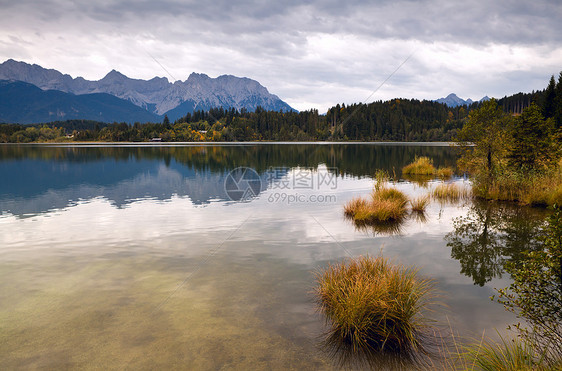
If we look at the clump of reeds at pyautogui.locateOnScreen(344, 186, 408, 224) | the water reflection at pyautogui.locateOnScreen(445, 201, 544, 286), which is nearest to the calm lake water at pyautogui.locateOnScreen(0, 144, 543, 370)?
the water reflection at pyautogui.locateOnScreen(445, 201, 544, 286)

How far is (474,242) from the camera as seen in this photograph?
1573 centimetres

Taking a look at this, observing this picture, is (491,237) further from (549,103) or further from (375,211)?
(549,103)

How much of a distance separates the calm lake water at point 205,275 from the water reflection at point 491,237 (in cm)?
10

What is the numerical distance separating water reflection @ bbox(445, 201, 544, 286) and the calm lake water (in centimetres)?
10

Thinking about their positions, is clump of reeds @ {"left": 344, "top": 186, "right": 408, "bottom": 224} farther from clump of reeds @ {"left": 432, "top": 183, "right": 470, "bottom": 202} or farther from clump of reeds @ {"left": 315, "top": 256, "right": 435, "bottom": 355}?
clump of reeds @ {"left": 315, "top": 256, "right": 435, "bottom": 355}

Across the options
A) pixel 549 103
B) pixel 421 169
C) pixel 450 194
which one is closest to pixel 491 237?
pixel 450 194

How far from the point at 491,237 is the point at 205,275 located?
1465 centimetres

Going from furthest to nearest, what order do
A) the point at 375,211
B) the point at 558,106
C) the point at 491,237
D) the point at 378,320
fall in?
1. the point at 558,106
2. the point at 375,211
3. the point at 491,237
4. the point at 378,320

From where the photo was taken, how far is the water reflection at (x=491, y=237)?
41.2 ft

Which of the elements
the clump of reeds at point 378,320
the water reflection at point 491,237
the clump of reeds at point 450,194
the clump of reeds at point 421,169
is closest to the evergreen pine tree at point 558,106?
the clump of reeds at point 421,169

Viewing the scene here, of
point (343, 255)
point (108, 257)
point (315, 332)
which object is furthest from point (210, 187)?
point (315, 332)

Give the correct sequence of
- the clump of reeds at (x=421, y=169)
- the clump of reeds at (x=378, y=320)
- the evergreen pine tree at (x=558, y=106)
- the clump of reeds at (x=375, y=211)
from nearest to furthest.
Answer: the clump of reeds at (x=378, y=320) → the clump of reeds at (x=375, y=211) → the clump of reeds at (x=421, y=169) → the evergreen pine tree at (x=558, y=106)

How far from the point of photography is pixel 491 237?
16297 mm

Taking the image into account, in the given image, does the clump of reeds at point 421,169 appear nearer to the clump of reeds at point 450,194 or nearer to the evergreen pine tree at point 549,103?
the clump of reeds at point 450,194
